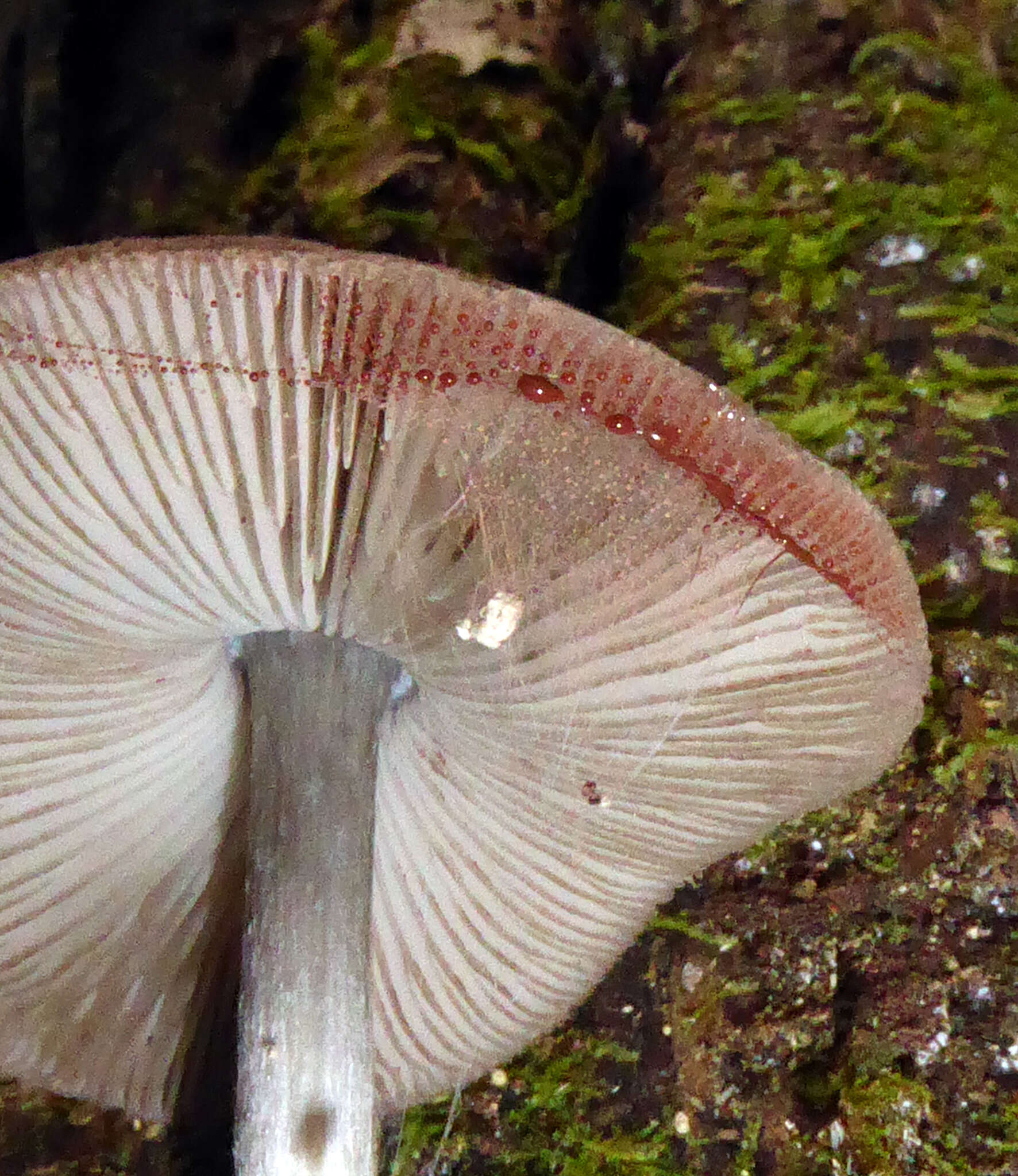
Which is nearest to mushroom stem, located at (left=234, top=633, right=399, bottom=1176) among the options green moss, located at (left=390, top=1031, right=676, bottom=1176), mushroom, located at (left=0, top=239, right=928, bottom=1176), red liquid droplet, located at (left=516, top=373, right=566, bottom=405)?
mushroom, located at (left=0, top=239, right=928, bottom=1176)

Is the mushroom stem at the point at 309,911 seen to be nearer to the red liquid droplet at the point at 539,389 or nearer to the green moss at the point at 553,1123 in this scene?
the green moss at the point at 553,1123

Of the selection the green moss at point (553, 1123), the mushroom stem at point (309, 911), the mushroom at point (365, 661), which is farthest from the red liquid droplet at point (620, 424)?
the green moss at point (553, 1123)

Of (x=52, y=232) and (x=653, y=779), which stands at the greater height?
(x=52, y=232)

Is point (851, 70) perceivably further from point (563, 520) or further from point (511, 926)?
point (511, 926)

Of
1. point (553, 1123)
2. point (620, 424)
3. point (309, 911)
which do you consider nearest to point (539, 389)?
point (620, 424)

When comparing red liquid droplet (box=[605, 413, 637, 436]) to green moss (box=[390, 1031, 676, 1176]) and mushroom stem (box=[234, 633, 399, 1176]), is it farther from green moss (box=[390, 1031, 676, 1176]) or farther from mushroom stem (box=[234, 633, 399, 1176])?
green moss (box=[390, 1031, 676, 1176])

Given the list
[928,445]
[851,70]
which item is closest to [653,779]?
[928,445]

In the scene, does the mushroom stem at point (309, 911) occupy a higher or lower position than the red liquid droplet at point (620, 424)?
lower
